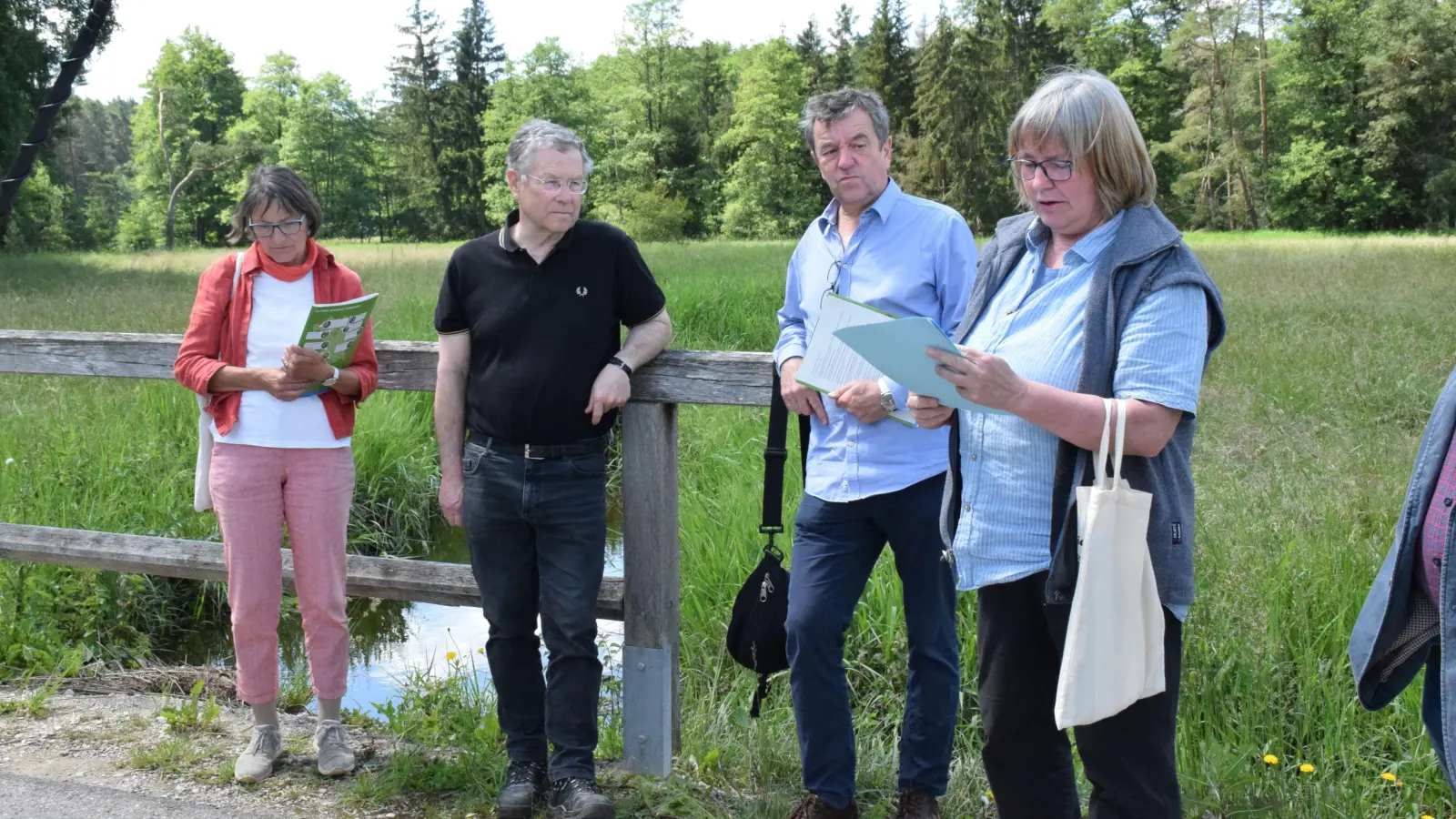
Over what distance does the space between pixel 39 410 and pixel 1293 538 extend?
304 inches

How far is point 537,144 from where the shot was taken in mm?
3318

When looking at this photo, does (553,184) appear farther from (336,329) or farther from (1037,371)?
(1037,371)

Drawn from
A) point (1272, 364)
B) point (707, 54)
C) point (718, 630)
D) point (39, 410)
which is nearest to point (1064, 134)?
point (718, 630)

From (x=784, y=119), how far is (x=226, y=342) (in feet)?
199

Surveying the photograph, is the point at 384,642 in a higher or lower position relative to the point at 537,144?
lower

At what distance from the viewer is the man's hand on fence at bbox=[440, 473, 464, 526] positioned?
350 centimetres

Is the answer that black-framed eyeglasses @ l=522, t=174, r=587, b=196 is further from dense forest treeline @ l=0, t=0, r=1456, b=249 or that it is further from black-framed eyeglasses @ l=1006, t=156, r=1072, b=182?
dense forest treeline @ l=0, t=0, r=1456, b=249

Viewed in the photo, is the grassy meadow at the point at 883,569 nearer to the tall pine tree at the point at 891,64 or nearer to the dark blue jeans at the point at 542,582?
the dark blue jeans at the point at 542,582

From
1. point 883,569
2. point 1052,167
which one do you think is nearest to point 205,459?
point 883,569

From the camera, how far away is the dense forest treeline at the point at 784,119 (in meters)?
52.8

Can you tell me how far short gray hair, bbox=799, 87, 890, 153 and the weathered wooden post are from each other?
0.94 meters

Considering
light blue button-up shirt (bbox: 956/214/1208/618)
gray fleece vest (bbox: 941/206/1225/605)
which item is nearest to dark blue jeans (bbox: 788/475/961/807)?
light blue button-up shirt (bbox: 956/214/1208/618)

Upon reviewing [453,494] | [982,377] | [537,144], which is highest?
[537,144]

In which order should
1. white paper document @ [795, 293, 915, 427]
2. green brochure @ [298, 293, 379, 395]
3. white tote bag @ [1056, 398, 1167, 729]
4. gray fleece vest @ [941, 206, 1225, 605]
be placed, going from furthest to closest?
green brochure @ [298, 293, 379, 395] < white paper document @ [795, 293, 915, 427] < gray fleece vest @ [941, 206, 1225, 605] < white tote bag @ [1056, 398, 1167, 729]
